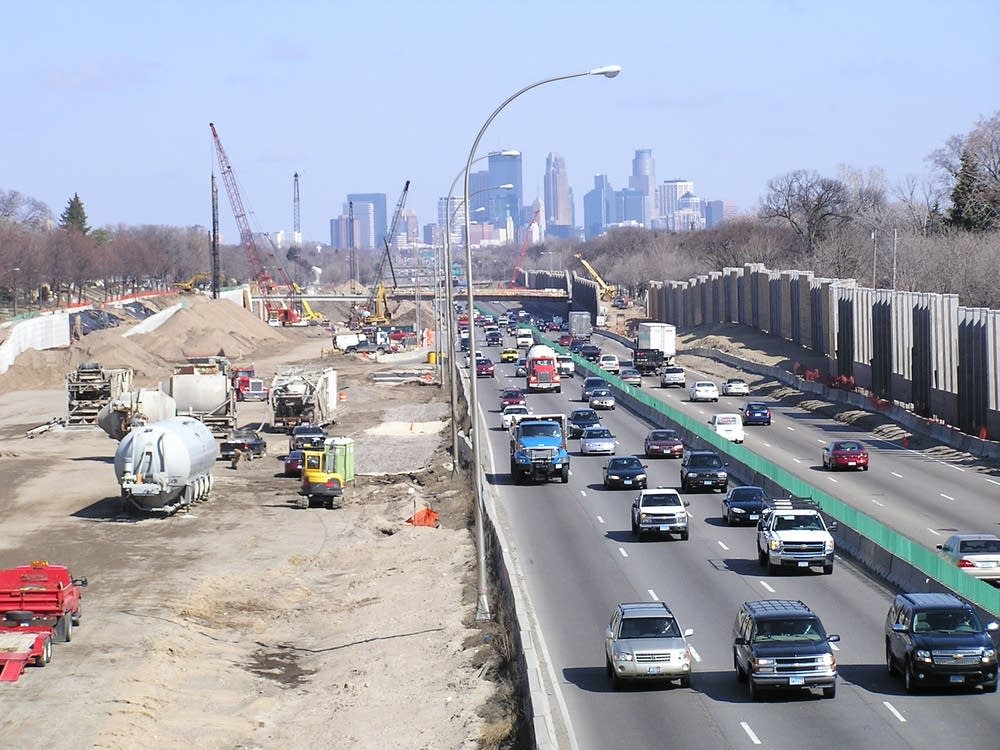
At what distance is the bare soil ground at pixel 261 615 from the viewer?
27.8 meters

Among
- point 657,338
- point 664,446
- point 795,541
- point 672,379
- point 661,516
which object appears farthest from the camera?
point 657,338

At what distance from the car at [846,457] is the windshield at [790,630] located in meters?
35.6

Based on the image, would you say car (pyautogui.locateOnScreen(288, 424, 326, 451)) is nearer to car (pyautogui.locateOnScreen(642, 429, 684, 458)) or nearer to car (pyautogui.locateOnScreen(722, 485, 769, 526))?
car (pyautogui.locateOnScreen(642, 429, 684, 458))

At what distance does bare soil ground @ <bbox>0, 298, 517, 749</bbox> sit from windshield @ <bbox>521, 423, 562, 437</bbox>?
3625 millimetres

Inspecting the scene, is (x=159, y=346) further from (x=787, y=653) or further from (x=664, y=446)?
(x=787, y=653)

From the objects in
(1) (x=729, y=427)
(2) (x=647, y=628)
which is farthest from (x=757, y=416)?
(2) (x=647, y=628)

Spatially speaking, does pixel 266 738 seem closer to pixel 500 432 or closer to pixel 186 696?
pixel 186 696

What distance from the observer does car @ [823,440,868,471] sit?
59.2 meters

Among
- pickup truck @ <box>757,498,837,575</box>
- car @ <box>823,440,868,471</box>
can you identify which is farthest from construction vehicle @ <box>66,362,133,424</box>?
pickup truck @ <box>757,498,837,575</box>

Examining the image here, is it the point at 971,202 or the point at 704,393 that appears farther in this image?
the point at 971,202

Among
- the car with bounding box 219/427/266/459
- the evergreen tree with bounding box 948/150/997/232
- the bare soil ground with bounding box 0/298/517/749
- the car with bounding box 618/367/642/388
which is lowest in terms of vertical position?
the bare soil ground with bounding box 0/298/517/749

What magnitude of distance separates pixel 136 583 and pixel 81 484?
74.4 feet

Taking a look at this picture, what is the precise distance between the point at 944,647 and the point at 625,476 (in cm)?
3036

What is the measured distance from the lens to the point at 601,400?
286 feet
